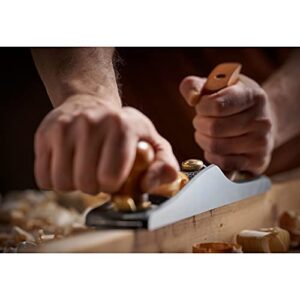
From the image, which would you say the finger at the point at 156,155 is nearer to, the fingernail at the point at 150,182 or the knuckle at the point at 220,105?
the fingernail at the point at 150,182

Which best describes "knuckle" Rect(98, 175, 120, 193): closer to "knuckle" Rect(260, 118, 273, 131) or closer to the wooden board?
the wooden board

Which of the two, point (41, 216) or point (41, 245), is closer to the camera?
point (41, 245)

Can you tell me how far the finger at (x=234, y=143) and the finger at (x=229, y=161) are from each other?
0.5 inches

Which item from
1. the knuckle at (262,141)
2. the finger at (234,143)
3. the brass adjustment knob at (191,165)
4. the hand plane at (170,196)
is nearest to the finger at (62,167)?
the hand plane at (170,196)

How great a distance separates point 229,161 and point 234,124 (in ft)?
0.40

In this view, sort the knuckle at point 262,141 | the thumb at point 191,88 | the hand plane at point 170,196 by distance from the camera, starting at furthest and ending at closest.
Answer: the knuckle at point 262,141
the thumb at point 191,88
the hand plane at point 170,196

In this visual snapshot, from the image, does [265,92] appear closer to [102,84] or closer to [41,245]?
[102,84]

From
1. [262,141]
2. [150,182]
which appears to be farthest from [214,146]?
[150,182]

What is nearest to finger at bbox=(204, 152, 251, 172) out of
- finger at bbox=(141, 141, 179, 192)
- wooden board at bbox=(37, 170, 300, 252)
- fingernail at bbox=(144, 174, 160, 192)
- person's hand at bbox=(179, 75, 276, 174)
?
person's hand at bbox=(179, 75, 276, 174)

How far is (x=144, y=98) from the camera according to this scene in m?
2.25

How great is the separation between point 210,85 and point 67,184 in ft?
1.95

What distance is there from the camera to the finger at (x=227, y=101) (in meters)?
2.34

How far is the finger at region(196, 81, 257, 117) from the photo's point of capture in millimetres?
2344
